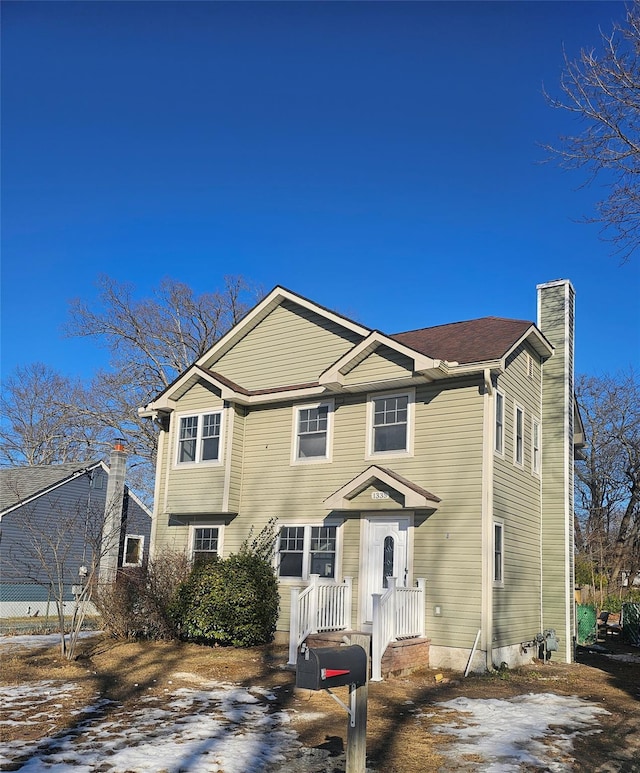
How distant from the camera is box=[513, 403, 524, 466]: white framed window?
49.6ft

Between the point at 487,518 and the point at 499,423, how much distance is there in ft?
6.84

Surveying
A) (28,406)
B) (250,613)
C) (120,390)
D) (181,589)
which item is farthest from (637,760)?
(28,406)

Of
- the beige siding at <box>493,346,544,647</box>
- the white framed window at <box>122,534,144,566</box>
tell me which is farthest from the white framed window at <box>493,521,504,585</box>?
the white framed window at <box>122,534,144,566</box>

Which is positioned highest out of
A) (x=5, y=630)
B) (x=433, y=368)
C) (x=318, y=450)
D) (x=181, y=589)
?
(x=433, y=368)

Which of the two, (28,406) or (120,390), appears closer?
(120,390)

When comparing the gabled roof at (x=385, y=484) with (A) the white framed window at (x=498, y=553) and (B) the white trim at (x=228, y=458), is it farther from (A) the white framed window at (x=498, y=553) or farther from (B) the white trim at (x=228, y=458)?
(B) the white trim at (x=228, y=458)

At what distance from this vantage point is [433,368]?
13.6m

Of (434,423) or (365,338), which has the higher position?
(365,338)

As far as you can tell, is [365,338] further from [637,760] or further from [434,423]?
[637,760]

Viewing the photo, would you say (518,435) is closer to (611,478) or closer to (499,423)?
(499,423)

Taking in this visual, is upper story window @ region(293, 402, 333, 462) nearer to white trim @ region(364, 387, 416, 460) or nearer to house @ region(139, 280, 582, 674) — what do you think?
house @ region(139, 280, 582, 674)

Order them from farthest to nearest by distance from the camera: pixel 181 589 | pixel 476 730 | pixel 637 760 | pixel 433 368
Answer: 1. pixel 181 589
2. pixel 433 368
3. pixel 476 730
4. pixel 637 760

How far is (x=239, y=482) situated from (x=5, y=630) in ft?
25.1

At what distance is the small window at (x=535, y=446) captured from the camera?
645 inches
